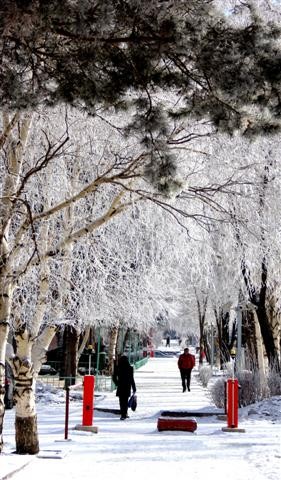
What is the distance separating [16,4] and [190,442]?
939 cm

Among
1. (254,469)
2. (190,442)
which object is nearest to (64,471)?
(254,469)

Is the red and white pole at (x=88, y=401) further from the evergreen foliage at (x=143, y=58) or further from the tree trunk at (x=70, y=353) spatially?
the tree trunk at (x=70, y=353)

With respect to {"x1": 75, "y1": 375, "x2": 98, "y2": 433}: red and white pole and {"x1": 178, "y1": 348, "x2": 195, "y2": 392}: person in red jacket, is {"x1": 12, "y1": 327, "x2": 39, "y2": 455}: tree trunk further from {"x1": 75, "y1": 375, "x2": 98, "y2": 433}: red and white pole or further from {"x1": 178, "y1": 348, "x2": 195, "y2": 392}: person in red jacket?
{"x1": 178, "y1": 348, "x2": 195, "y2": 392}: person in red jacket

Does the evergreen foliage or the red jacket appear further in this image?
the red jacket

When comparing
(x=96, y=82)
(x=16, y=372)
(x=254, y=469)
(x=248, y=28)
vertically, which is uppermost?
(x=248, y=28)

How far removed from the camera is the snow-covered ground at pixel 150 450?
416 inches

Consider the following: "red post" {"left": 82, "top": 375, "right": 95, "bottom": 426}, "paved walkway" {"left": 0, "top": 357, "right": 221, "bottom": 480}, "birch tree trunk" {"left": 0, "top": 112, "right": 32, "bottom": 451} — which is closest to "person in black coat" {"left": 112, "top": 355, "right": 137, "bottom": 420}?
"paved walkway" {"left": 0, "top": 357, "right": 221, "bottom": 480}

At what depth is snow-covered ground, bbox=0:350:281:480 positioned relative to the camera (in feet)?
34.6

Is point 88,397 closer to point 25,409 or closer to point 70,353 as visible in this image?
point 25,409

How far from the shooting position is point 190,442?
1416cm

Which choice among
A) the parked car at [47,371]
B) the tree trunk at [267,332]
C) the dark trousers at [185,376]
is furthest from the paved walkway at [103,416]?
the parked car at [47,371]

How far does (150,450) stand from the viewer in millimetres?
12945

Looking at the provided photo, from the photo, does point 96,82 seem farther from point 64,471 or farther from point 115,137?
point 64,471

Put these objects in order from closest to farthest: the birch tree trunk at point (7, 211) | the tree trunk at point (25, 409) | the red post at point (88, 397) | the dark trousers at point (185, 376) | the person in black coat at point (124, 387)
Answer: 1. the birch tree trunk at point (7, 211)
2. the tree trunk at point (25, 409)
3. the red post at point (88, 397)
4. the person in black coat at point (124, 387)
5. the dark trousers at point (185, 376)
